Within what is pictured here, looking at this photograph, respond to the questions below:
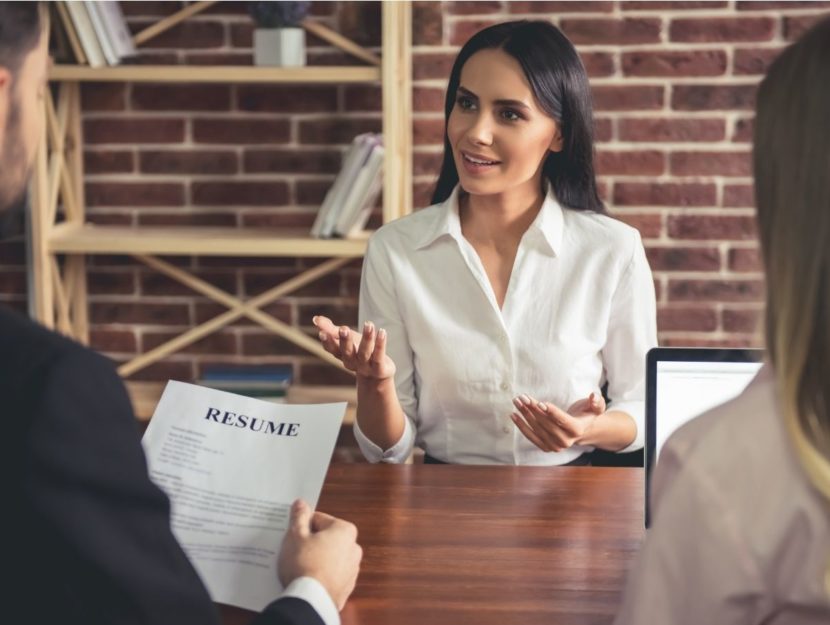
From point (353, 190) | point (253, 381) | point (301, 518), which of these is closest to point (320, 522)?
point (301, 518)

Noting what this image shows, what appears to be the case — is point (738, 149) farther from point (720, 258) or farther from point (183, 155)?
point (183, 155)

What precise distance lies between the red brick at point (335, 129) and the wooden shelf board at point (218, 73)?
0.67ft

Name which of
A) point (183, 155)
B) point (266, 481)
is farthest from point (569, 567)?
point (183, 155)

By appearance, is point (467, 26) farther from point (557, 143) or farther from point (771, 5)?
point (557, 143)

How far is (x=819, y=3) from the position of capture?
8.73 ft

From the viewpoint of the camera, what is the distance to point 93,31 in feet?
8.45

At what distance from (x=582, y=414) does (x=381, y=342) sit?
0.35 metres

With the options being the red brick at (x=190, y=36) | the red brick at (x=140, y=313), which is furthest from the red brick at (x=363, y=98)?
the red brick at (x=140, y=313)

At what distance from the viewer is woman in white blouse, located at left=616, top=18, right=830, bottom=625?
71 cm

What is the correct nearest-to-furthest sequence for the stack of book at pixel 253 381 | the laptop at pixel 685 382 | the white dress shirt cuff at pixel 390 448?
the laptop at pixel 685 382, the white dress shirt cuff at pixel 390 448, the stack of book at pixel 253 381

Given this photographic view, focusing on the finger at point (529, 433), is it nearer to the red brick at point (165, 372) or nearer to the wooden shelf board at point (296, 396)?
the wooden shelf board at point (296, 396)

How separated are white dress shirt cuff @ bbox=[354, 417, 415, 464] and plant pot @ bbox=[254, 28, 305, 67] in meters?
1.15

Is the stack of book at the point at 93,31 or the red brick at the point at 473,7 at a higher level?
the red brick at the point at 473,7

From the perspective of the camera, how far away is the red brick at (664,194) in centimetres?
272
